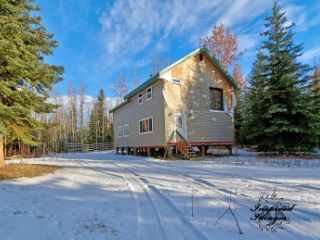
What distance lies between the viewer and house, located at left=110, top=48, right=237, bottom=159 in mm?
14663

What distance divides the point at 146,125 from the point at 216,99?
5.80m

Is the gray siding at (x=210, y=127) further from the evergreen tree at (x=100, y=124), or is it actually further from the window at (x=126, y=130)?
the evergreen tree at (x=100, y=124)

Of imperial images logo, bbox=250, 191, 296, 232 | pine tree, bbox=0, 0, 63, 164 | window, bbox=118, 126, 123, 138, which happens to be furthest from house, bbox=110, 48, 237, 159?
imperial images logo, bbox=250, 191, 296, 232

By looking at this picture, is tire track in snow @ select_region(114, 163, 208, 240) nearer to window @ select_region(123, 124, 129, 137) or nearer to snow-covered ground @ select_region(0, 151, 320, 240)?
snow-covered ground @ select_region(0, 151, 320, 240)

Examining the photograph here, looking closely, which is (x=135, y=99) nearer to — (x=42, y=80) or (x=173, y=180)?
(x=42, y=80)

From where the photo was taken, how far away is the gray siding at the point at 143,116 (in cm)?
1494

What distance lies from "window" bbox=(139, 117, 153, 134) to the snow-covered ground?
9955 millimetres

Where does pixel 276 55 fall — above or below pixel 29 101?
above

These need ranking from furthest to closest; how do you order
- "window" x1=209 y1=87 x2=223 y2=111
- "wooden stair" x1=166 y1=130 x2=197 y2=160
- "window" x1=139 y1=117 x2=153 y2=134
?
"window" x1=209 y1=87 x2=223 y2=111, "window" x1=139 y1=117 x2=153 y2=134, "wooden stair" x1=166 y1=130 x2=197 y2=160

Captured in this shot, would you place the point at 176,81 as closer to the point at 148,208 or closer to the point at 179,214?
the point at 148,208

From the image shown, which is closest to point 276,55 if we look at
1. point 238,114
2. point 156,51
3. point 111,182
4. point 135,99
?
point 238,114

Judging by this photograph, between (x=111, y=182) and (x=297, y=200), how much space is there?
15.0 ft

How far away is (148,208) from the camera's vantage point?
399 cm

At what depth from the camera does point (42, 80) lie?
366 inches
